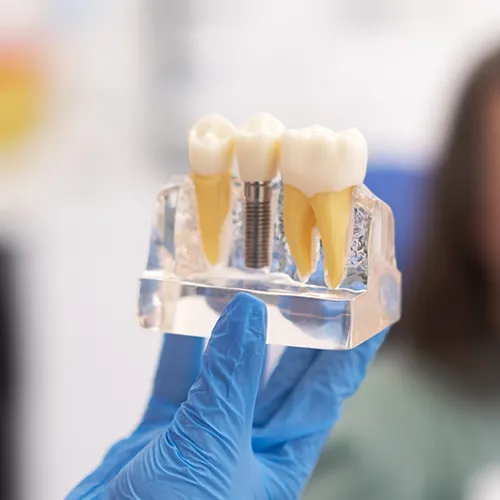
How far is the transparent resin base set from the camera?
544mm

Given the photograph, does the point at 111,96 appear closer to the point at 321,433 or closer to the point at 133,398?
the point at 133,398

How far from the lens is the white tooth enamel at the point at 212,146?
58cm

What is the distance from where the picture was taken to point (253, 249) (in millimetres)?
596

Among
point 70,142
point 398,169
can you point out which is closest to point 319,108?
point 398,169

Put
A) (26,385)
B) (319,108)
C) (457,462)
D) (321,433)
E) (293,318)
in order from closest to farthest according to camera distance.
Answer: (293,318)
(321,433)
(457,462)
(26,385)
(319,108)

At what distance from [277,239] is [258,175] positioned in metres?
0.07

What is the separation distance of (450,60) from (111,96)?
34.1 inches

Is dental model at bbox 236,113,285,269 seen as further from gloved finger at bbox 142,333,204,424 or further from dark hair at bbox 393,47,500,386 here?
dark hair at bbox 393,47,500,386

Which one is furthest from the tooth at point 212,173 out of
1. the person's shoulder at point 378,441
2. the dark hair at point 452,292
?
the dark hair at point 452,292

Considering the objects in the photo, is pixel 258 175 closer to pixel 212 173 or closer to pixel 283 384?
pixel 212 173

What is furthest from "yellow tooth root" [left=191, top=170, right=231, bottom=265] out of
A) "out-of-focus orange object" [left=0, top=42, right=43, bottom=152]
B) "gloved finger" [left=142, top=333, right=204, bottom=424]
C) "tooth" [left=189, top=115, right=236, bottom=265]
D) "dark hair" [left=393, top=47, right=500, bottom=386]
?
"out-of-focus orange object" [left=0, top=42, right=43, bottom=152]

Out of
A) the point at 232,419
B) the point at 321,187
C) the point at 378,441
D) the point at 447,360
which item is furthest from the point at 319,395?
the point at 447,360

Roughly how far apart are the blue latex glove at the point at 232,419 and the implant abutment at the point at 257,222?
7 centimetres

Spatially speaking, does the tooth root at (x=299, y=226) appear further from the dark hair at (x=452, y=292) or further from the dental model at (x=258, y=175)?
the dark hair at (x=452, y=292)
